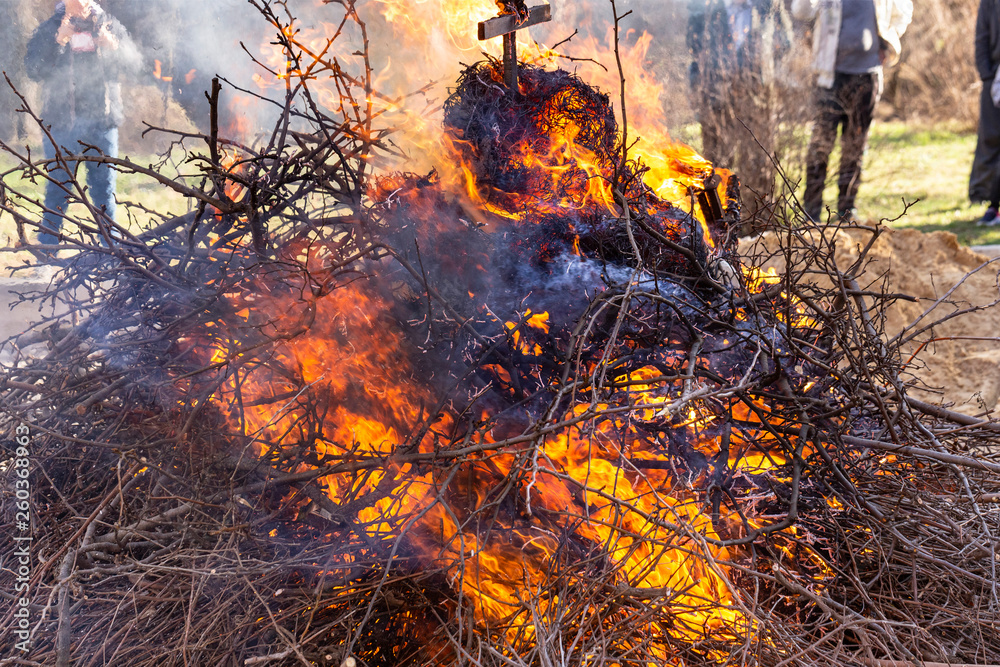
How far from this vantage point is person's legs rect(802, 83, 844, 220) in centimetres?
746

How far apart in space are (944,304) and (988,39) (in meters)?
4.85

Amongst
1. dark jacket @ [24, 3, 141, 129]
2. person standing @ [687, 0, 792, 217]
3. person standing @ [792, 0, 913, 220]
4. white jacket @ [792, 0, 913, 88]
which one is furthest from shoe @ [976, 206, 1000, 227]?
dark jacket @ [24, 3, 141, 129]

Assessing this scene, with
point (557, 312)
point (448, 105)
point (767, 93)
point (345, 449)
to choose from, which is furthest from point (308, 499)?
point (767, 93)

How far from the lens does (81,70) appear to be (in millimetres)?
5598

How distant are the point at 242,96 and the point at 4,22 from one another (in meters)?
1.81

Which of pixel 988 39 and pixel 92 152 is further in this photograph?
pixel 988 39

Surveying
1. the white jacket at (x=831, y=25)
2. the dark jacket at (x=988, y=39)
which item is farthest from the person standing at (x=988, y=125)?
the white jacket at (x=831, y=25)

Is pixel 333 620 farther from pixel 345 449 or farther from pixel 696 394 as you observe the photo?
pixel 696 394

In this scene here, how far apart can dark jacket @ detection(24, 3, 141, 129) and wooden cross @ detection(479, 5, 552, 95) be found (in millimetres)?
3928

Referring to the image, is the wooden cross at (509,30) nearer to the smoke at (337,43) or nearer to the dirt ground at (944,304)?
the smoke at (337,43)

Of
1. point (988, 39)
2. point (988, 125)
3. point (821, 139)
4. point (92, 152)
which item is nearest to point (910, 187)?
point (988, 125)

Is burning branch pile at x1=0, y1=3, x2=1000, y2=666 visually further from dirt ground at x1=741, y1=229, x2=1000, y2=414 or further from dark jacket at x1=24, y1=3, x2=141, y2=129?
dark jacket at x1=24, y1=3, x2=141, y2=129

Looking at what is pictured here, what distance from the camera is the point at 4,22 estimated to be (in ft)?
17.1

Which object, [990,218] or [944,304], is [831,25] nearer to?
[990,218]
